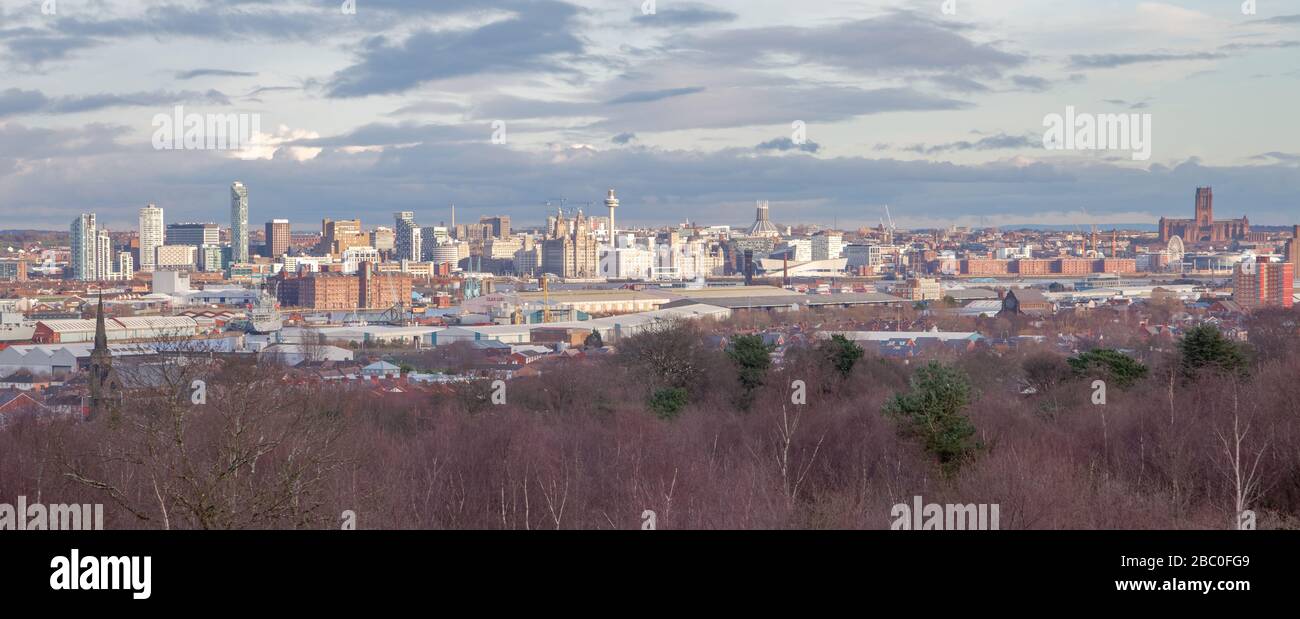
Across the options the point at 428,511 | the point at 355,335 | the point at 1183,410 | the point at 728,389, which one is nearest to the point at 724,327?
the point at 355,335

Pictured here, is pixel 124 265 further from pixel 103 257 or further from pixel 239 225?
pixel 239 225

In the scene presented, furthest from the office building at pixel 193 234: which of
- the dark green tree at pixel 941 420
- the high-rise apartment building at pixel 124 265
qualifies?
the dark green tree at pixel 941 420

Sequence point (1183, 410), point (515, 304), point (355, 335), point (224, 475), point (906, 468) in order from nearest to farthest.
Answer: point (224, 475) < point (906, 468) < point (1183, 410) < point (355, 335) < point (515, 304)

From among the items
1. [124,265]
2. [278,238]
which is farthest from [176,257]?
[278,238]

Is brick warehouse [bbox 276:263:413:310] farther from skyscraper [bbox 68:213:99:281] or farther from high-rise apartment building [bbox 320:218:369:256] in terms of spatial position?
high-rise apartment building [bbox 320:218:369:256]

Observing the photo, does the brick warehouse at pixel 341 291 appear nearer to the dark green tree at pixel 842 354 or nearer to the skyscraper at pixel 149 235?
the skyscraper at pixel 149 235

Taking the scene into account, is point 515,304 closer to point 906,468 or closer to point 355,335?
point 355,335

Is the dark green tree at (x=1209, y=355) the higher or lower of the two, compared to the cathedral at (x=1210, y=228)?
lower
